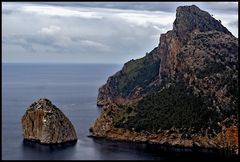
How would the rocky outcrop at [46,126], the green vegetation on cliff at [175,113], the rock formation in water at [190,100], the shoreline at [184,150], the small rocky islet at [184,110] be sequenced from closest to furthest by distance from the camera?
the shoreline at [184,150]
the small rocky islet at [184,110]
the rock formation in water at [190,100]
the rocky outcrop at [46,126]
the green vegetation on cliff at [175,113]

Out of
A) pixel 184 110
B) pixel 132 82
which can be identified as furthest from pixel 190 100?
pixel 132 82

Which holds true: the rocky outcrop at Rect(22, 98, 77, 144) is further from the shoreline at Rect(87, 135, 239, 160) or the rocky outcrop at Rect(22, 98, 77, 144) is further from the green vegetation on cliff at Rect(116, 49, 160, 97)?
the green vegetation on cliff at Rect(116, 49, 160, 97)

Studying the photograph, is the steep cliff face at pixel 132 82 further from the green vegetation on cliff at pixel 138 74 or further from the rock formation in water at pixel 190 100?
the rock formation in water at pixel 190 100

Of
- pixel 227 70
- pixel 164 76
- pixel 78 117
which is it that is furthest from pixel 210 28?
pixel 78 117

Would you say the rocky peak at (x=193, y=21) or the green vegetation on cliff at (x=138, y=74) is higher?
the rocky peak at (x=193, y=21)

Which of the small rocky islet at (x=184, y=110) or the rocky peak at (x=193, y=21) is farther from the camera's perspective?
the rocky peak at (x=193, y=21)

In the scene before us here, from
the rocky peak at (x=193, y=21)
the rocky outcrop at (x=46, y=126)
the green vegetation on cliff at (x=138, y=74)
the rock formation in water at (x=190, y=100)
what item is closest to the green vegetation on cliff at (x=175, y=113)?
the rock formation in water at (x=190, y=100)

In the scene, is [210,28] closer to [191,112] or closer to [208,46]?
[208,46]
